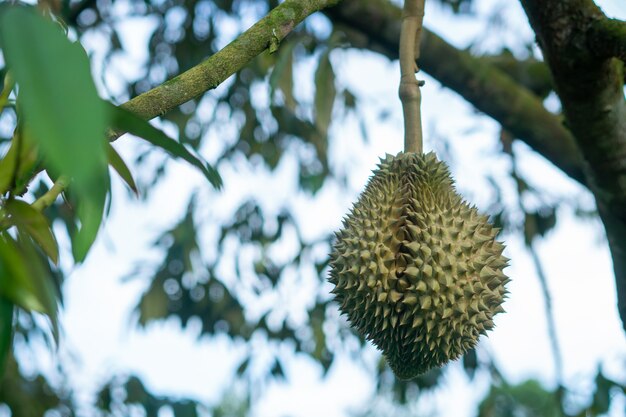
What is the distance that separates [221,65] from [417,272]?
44 cm

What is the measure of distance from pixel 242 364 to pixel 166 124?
937 millimetres

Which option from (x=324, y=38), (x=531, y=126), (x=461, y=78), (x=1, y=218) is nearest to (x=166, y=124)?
(x=324, y=38)

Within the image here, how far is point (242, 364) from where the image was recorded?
9.84 ft

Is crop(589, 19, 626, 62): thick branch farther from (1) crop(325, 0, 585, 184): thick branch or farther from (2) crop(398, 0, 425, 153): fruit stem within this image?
(1) crop(325, 0, 585, 184): thick branch

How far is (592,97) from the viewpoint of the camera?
59.7 inches

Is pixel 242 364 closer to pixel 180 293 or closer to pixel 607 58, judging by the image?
pixel 180 293

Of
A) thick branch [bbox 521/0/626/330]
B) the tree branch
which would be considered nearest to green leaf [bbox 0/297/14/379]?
the tree branch

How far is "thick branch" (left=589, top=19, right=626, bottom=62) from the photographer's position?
1389 millimetres

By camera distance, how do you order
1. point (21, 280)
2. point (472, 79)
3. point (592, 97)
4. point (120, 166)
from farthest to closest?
1. point (472, 79)
2. point (592, 97)
3. point (120, 166)
4. point (21, 280)

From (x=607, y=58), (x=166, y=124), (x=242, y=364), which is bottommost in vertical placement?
(x=242, y=364)

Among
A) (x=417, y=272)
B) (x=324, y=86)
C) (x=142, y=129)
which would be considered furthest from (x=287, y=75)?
(x=142, y=129)

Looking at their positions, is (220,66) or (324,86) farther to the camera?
(324,86)

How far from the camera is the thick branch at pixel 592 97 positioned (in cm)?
143

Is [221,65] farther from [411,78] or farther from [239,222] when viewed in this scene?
[239,222]
